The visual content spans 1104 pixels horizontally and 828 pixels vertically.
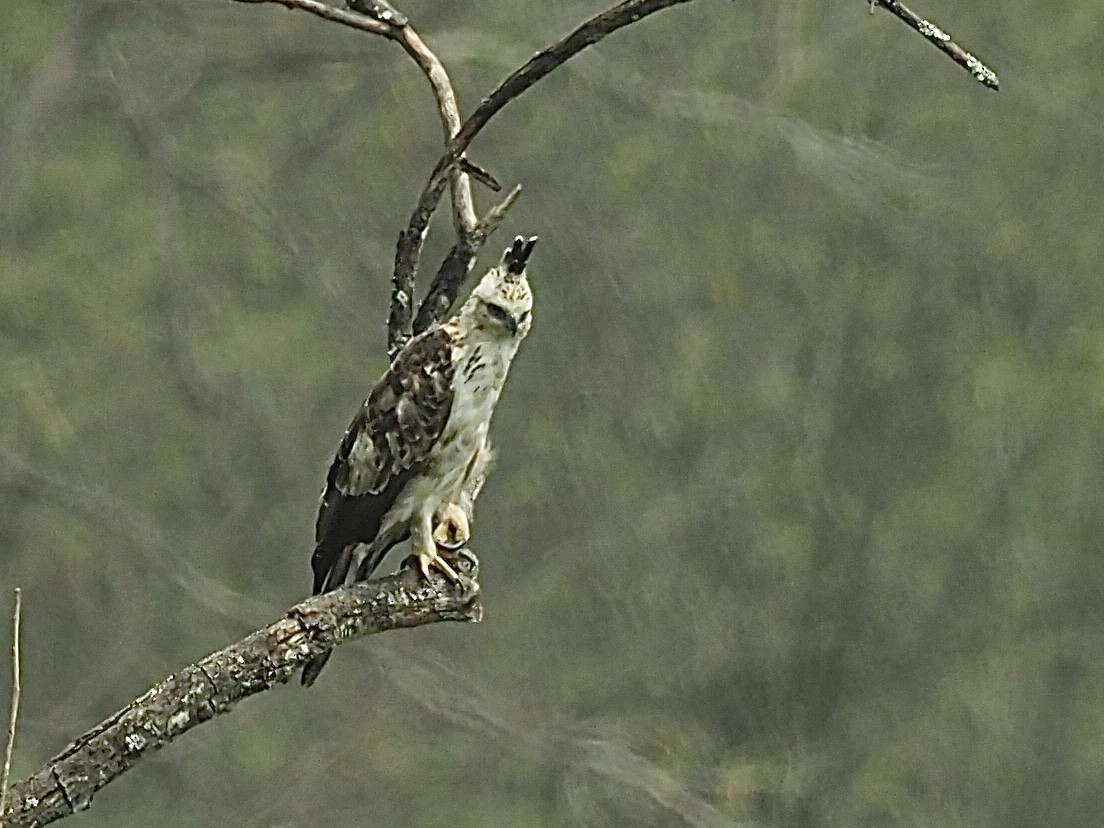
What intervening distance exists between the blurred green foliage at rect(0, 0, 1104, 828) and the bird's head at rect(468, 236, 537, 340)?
403cm

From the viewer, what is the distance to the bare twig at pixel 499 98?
2703 millimetres

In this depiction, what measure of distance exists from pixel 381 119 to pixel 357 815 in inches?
102

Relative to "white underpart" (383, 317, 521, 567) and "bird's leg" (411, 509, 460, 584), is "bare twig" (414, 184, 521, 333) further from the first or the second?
"bird's leg" (411, 509, 460, 584)

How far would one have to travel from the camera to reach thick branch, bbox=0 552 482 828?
2506 millimetres

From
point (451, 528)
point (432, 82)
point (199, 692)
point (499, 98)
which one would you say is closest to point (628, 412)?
point (451, 528)

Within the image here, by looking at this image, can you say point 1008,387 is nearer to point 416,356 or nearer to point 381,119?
point 381,119

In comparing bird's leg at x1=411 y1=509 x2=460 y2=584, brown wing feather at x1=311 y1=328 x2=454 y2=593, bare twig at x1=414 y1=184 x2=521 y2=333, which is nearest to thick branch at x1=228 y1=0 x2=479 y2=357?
bare twig at x1=414 y1=184 x2=521 y2=333

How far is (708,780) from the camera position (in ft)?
25.0

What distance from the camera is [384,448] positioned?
324cm

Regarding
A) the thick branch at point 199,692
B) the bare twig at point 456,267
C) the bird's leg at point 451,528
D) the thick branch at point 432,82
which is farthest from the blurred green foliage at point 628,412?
A: the thick branch at point 199,692

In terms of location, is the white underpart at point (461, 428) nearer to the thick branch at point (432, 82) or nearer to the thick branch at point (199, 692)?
the thick branch at point (432, 82)

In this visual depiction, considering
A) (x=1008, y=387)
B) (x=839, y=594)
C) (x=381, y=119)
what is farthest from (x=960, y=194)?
(x=381, y=119)

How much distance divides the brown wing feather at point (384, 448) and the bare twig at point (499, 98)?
10cm

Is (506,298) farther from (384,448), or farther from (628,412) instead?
(628,412)
